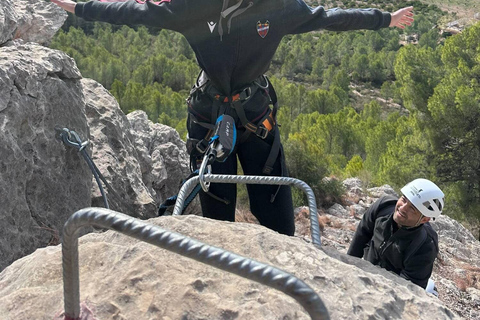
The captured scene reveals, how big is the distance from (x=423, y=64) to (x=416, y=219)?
992cm

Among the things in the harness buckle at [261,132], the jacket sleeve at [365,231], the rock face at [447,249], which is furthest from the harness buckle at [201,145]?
the rock face at [447,249]

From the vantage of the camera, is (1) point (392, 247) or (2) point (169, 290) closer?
(2) point (169, 290)

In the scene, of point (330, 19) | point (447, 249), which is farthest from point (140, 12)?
point (447, 249)

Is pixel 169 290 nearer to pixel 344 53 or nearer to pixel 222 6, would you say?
pixel 222 6

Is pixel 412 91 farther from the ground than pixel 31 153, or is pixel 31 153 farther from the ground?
pixel 31 153

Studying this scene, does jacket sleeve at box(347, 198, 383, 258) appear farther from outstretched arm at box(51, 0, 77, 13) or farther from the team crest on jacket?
outstretched arm at box(51, 0, 77, 13)

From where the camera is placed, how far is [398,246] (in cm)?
254

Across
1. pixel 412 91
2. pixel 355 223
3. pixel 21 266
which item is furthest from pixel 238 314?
pixel 412 91

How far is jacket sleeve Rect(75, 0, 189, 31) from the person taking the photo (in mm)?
2361

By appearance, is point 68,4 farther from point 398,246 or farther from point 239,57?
point 398,246

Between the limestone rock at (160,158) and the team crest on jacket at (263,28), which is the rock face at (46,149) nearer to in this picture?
the limestone rock at (160,158)

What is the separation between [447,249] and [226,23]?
15.2 ft

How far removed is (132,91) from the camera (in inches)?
1044

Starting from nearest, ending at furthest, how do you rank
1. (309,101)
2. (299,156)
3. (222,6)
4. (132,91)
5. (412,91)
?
(222,6) < (299,156) < (412,91) < (132,91) < (309,101)
